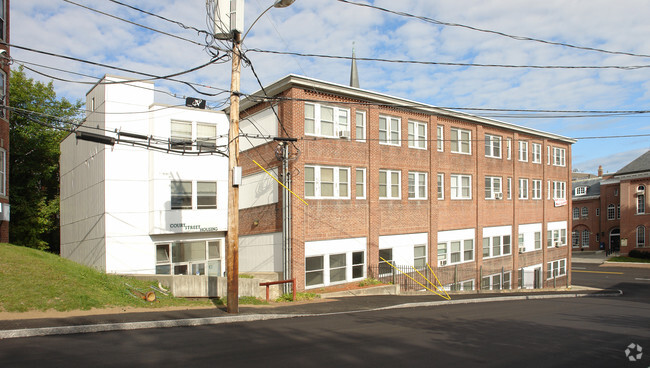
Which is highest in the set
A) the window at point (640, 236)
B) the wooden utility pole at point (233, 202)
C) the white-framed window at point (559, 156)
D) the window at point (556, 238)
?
the white-framed window at point (559, 156)

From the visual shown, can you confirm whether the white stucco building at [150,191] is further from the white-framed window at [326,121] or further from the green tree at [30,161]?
the green tree at [30,161]

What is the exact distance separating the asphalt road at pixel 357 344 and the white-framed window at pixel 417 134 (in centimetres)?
1307

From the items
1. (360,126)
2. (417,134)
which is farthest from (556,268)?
(360,126)

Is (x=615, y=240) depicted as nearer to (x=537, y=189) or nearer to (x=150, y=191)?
(x=537, y=189)

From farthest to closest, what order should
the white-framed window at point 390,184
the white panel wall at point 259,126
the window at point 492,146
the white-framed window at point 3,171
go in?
the window at point 492,146
the white-framed window at point 390,184
the white panel wall at point 259,126
the white-framed window at point 3,171

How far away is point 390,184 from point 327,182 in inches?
169

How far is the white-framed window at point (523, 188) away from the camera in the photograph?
3378cm

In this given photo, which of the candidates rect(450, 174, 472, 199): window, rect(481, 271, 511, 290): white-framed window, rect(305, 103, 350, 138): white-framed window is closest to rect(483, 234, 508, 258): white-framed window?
rect(481, 271, 511, 290): white-framed window

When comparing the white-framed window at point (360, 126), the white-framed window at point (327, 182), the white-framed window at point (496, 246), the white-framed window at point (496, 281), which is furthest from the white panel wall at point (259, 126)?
the white-framed window at point (496, 281)

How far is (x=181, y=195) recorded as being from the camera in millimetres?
22484

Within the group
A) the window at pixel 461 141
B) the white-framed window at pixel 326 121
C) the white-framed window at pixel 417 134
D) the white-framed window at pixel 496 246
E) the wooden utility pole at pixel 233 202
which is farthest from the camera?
the white-framed window at pixel 496 246

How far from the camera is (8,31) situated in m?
20.2

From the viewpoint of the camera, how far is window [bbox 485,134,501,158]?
30761 millimetres

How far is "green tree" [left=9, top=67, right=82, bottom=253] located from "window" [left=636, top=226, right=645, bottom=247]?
62.0 meters
